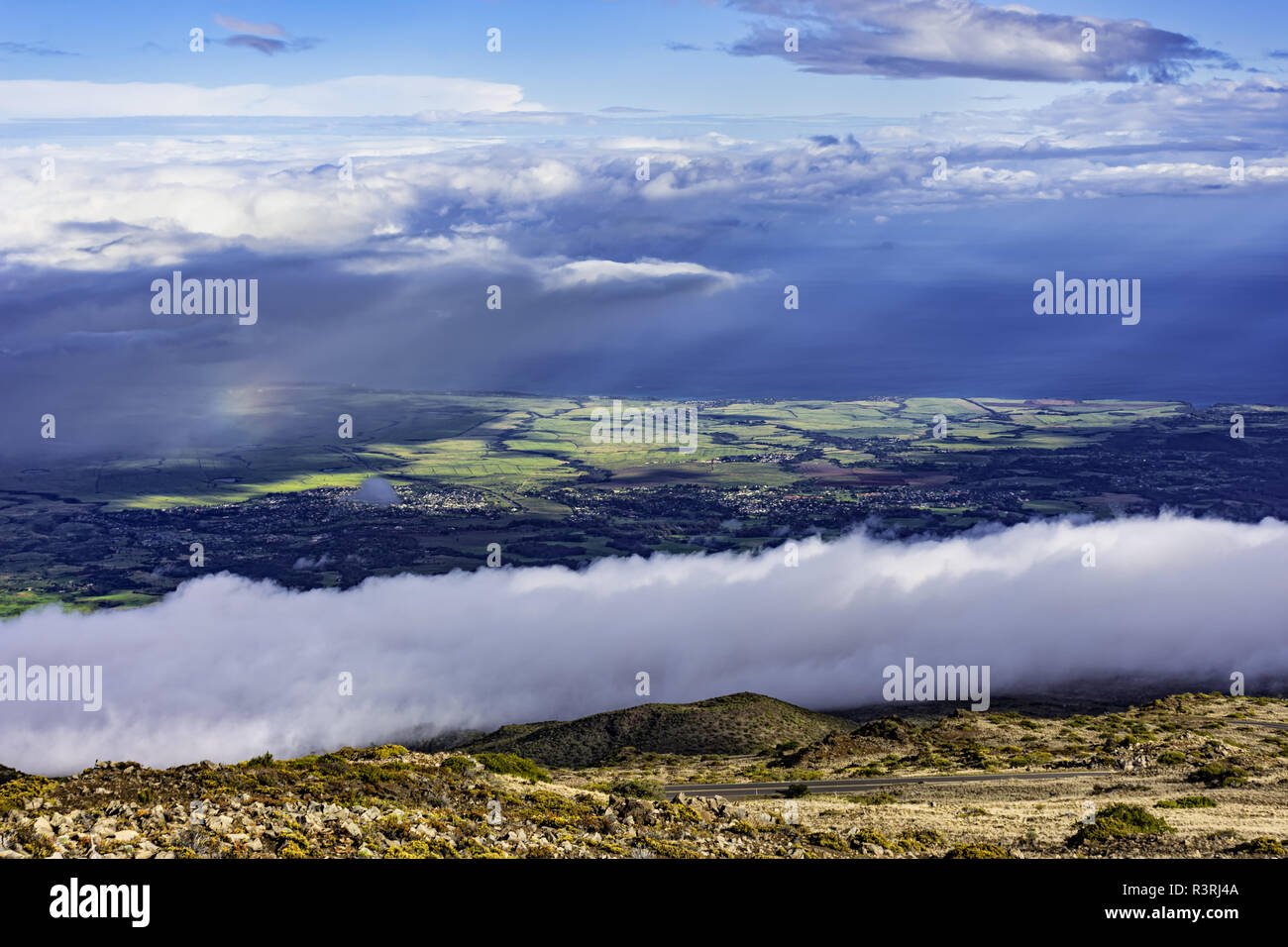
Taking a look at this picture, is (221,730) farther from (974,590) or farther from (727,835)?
(974,590)

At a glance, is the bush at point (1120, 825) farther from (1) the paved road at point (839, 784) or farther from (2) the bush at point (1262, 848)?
(1) the paved road at point (839, 784)

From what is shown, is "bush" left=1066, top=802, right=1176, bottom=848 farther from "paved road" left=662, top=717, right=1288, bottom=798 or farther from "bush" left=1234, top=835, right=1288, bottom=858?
"paved road" left=662, top=717, right=1288, bottom=798

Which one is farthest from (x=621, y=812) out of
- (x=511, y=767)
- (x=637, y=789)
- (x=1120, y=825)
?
(x=1120, y=825)

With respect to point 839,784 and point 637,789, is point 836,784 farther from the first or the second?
point 637,789

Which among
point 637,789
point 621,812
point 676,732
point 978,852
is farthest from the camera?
point 676,732

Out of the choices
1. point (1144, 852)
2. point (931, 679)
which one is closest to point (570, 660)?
point (931, 679)

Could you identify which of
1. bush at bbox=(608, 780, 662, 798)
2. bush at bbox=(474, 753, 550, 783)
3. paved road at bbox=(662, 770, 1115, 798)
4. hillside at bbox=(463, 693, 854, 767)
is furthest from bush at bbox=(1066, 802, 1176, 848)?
hillside at bbox=(463, 693, 854, 767)
